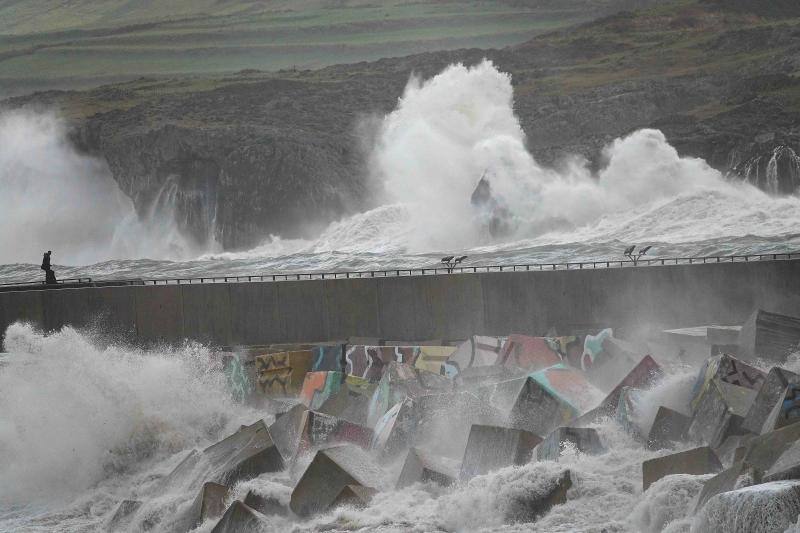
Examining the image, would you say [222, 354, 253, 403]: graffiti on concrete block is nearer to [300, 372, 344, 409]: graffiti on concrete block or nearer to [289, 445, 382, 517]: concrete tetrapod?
[300, 372, 344, 409]: graffiti on concrete block

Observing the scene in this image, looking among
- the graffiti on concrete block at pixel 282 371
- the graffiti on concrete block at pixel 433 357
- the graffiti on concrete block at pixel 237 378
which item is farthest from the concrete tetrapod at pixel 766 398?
the graffiti on concrete block at pixel 237 378

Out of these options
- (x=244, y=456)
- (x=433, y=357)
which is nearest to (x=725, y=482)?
(x=244, y=456)

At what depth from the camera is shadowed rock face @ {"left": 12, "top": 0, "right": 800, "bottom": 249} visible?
6056cm

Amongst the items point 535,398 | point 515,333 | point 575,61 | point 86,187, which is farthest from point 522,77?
point 535,398

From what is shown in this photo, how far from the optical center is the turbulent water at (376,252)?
13227 mm

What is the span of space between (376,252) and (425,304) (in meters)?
28.2

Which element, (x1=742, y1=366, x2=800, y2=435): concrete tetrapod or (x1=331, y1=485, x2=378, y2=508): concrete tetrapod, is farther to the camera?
(x1=331, y1=485, x2=378, y2=508): concrete tetrapod

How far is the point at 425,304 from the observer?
21.5 meters

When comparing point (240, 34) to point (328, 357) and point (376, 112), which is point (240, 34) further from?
point (328, 357)

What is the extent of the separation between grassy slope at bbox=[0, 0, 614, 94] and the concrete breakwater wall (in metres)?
61.0

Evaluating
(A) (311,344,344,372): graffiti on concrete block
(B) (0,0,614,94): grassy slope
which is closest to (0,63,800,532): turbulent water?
(A) (311,344,344,372): graffiti on concrete block

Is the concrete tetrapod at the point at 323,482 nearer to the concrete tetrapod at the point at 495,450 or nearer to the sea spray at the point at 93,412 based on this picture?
the concrete tetrapod at the point at 495,450

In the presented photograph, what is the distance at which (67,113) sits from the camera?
7400 centimetres

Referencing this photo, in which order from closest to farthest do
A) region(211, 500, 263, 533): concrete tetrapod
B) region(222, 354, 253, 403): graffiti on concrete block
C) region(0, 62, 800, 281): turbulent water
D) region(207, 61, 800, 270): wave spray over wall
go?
region(211, 500, 263, 533): concrete tetrapod
region(222, 354, 253, 403): graffiti on concrete block
region(207, 61, 800, 270): wave spray over wall
region(0, 62, 800, 281): turbulent water
